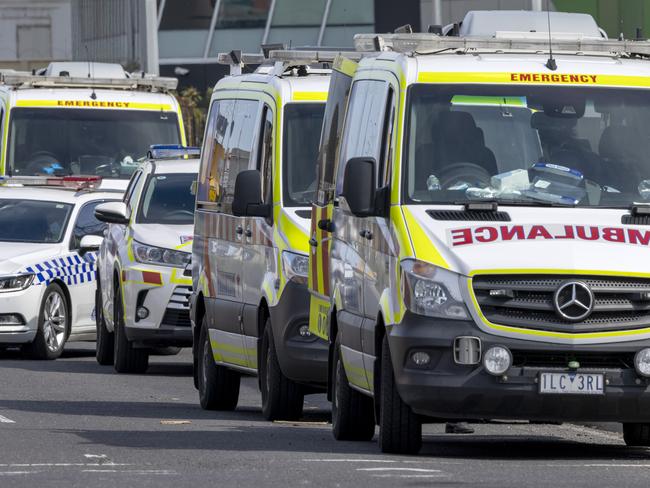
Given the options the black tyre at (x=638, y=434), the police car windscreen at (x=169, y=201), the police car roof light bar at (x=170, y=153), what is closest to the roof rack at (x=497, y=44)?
the black tyre at (x=638, y=434)

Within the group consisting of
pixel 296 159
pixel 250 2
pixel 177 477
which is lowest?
pixel 177 477

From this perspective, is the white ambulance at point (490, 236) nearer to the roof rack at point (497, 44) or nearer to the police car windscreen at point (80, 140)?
the roof rack at point (497, 44)

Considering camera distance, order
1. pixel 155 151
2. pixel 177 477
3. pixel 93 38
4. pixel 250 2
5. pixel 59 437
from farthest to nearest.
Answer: pixel 93 38, pixel 250 2, pixel 155 151, pixel 59 437, pixel 177 477

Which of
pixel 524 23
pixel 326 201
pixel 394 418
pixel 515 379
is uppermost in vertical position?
pixel 524 23

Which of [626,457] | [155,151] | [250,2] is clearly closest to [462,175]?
[626,457]

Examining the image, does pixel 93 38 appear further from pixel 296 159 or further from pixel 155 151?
pixel 296 159

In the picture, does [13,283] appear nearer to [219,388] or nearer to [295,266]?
[219,388]

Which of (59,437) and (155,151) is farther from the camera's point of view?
(155,151)

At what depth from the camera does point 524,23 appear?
13.9 meters

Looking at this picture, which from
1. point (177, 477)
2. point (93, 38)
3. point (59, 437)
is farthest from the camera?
point (93, 38)

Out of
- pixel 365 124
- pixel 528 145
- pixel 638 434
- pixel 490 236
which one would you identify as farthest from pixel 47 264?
pixel 490 236

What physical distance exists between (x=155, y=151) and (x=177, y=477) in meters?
10.9

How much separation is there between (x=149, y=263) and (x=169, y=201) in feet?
2.73

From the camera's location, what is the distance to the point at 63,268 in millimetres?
21359
